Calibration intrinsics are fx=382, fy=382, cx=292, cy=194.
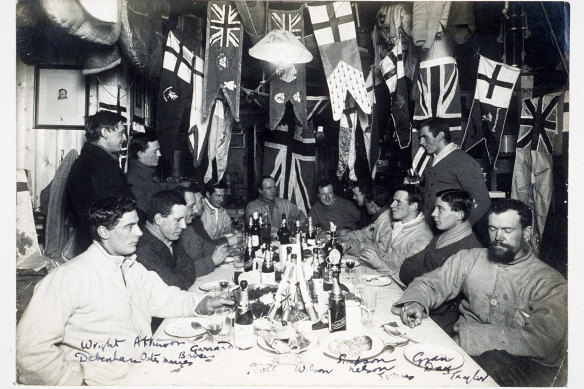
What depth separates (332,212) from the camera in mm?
4738

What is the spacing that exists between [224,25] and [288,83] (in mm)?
641

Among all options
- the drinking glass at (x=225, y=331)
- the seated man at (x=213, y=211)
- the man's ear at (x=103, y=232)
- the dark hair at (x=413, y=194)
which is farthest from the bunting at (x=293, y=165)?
the drinking glass at (x=225, y=331)

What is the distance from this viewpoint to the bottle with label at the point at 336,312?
1.61 m

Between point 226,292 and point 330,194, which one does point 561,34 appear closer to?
point 226,292

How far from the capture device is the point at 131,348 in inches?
63.7

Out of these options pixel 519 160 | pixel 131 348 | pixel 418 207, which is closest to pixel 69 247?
pixel 131 348

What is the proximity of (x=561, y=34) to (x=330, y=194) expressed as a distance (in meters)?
3.01

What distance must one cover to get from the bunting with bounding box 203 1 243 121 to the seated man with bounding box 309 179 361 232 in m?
2.13

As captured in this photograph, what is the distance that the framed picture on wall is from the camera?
3.11 metres

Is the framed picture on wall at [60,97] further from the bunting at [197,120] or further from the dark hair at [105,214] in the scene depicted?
the dark hair at [105,214]

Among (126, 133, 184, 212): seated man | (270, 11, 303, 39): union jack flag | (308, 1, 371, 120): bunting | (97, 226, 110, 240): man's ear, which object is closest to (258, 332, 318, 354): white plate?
(97, 226, 110, 240): man's ear

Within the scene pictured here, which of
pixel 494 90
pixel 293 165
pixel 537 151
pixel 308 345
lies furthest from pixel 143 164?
pixel 537 151

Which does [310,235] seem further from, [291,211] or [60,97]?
[60,97]

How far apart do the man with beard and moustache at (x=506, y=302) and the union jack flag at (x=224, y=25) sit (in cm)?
214
